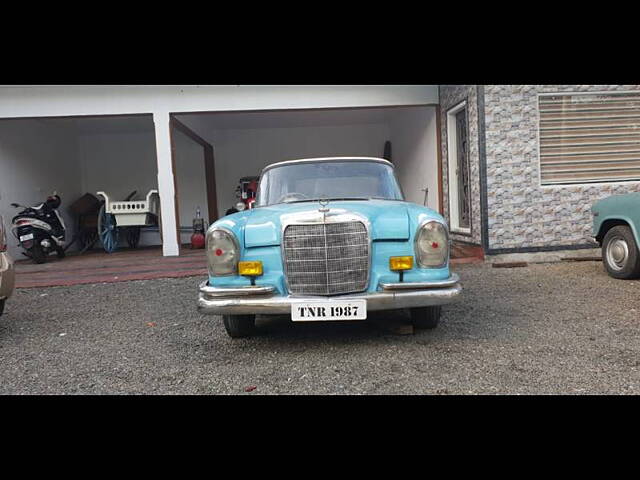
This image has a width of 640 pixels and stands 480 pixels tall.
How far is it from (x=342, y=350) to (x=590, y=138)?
6198 mm

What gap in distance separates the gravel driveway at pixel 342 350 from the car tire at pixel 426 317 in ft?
0.24

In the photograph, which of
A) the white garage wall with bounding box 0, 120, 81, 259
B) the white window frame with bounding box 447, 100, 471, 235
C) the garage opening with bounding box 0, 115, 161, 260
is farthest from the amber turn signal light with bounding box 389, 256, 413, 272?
the white garage wall with bounding box 0, 120, 81, 259

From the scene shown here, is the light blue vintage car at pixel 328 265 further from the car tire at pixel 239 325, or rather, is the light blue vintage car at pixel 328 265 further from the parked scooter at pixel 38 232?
the parked scooter at pixel 38 232

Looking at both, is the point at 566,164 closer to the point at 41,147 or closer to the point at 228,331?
the point at 228,331

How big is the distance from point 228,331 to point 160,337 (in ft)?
2.34

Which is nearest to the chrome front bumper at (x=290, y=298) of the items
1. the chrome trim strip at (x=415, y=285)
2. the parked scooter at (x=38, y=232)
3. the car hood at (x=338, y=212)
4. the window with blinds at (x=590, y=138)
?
the chrome trim strip at (x=415, y=285)

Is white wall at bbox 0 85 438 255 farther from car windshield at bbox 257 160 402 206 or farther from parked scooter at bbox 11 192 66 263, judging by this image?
car windshield at bbox 257 160 402 206

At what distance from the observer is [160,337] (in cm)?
381

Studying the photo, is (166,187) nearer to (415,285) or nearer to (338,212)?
(338,212)

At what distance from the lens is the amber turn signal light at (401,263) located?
3121mm

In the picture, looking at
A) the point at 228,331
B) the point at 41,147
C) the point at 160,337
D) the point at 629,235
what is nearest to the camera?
the point at 228,331

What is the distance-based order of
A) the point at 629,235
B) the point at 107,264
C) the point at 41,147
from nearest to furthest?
the point at 629,235
the point at 107,264
the point at 41,147

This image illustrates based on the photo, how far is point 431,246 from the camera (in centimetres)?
319

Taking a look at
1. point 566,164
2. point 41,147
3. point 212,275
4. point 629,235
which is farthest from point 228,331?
point 41,147
